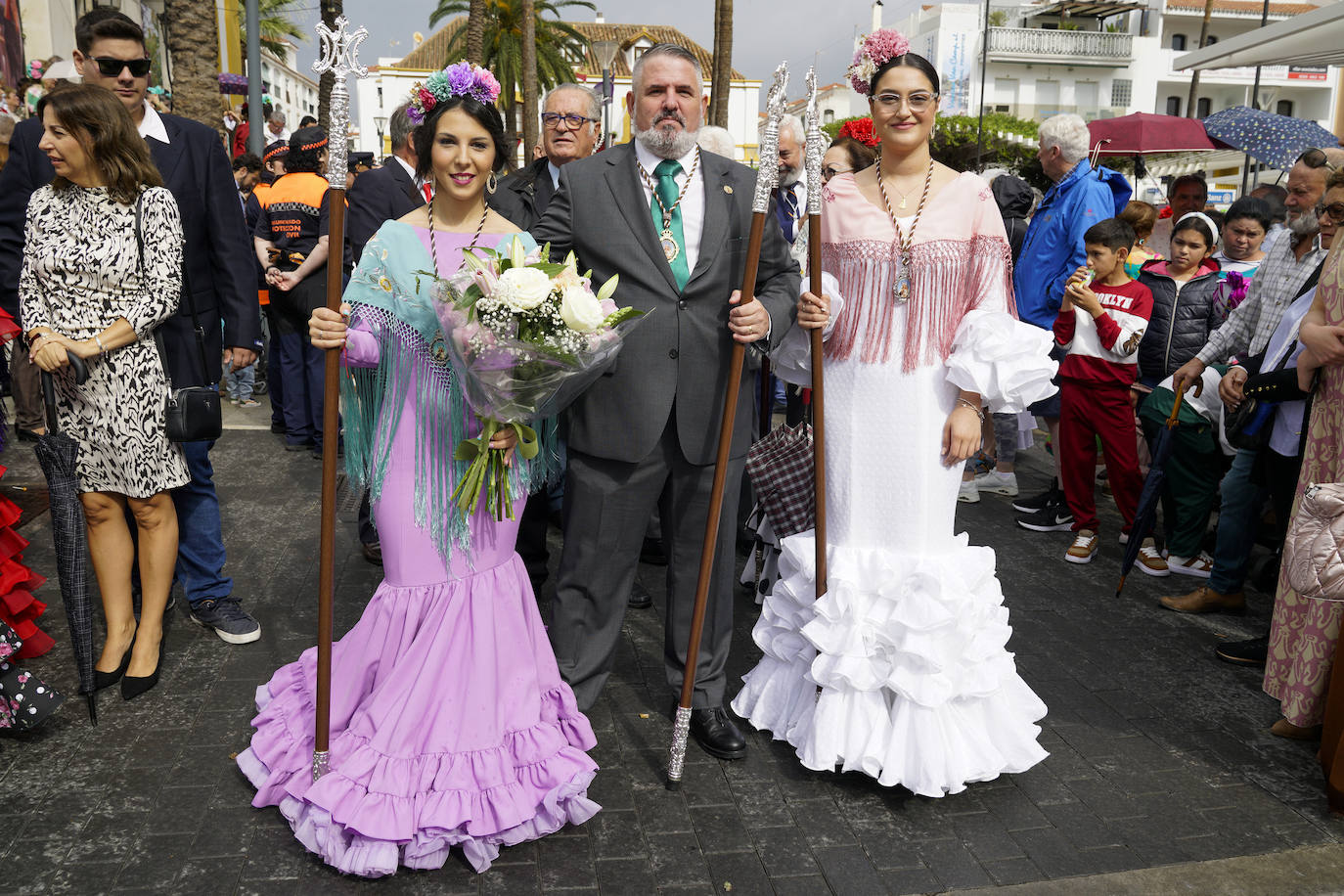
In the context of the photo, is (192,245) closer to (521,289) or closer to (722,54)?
(521,289)

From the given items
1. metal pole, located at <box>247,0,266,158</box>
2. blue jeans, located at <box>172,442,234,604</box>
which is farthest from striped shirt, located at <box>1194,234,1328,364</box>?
metal pole, located at <box>247,0,266,158</box>

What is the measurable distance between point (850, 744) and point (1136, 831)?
3.02 ft

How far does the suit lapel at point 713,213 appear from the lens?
3.35 m

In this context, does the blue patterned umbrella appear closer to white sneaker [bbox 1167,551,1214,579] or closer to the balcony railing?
white sneaker [bbox 1167,551,1214,579]

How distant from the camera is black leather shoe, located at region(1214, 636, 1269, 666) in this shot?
4.43 m

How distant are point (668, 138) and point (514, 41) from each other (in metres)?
35.4

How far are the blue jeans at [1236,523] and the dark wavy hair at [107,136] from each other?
16.3ft

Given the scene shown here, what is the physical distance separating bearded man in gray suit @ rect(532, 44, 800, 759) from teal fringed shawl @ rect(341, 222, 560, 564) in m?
0.40

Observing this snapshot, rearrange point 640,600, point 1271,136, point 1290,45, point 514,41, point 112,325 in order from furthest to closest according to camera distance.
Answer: point 514,41, point 1271,136, point 1290,45, point 640,600, point 112,325

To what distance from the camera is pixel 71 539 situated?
11.7ft

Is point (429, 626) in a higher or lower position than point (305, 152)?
lower

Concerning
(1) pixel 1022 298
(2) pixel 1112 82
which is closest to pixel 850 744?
(1) pixel 1022 298

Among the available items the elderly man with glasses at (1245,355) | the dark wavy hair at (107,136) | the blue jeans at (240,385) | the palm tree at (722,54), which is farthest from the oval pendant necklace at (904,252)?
the palm tree at (722,54)

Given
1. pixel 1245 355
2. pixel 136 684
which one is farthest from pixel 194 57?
pixel 1245 355
